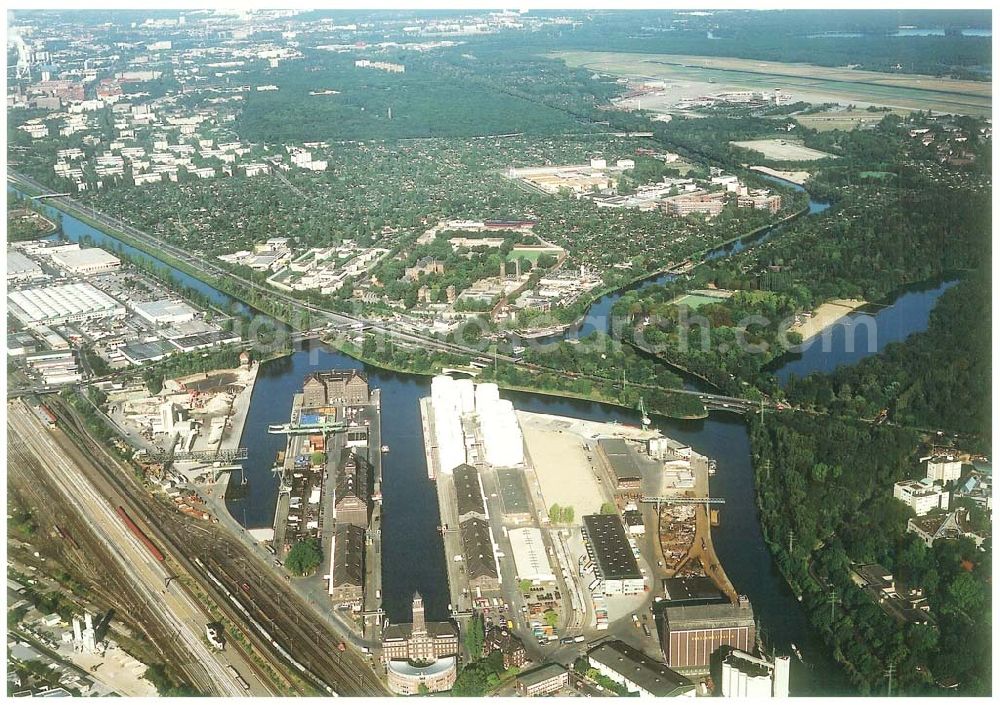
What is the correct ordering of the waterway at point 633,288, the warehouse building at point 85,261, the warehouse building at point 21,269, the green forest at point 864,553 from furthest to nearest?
the warehouse building at point 85,261 < the warehouse building at point 21,269 < the waterway at point 633,288 < the green forest at point 864,553

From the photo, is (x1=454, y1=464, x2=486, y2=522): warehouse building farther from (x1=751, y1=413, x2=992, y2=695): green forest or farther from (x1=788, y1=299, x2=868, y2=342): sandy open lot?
(x1=788, y1=299, x2=868, y2=342): sandy open lot

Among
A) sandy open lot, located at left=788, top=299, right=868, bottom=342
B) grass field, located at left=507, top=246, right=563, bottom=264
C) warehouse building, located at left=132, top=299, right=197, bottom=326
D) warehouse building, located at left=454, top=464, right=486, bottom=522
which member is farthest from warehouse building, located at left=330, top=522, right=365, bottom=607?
grass field, located at left=507, top=246, right=563, bottom=264

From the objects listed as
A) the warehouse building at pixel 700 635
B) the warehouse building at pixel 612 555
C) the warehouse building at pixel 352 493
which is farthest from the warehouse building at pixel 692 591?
the warehouse building at pixel 352 493

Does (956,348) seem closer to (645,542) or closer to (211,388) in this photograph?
(645,542)

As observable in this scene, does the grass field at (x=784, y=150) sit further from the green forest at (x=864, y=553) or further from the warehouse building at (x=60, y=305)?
the warehouse building at (x=60, y=305)

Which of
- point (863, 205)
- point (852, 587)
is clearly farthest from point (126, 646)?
point (863, 205)
